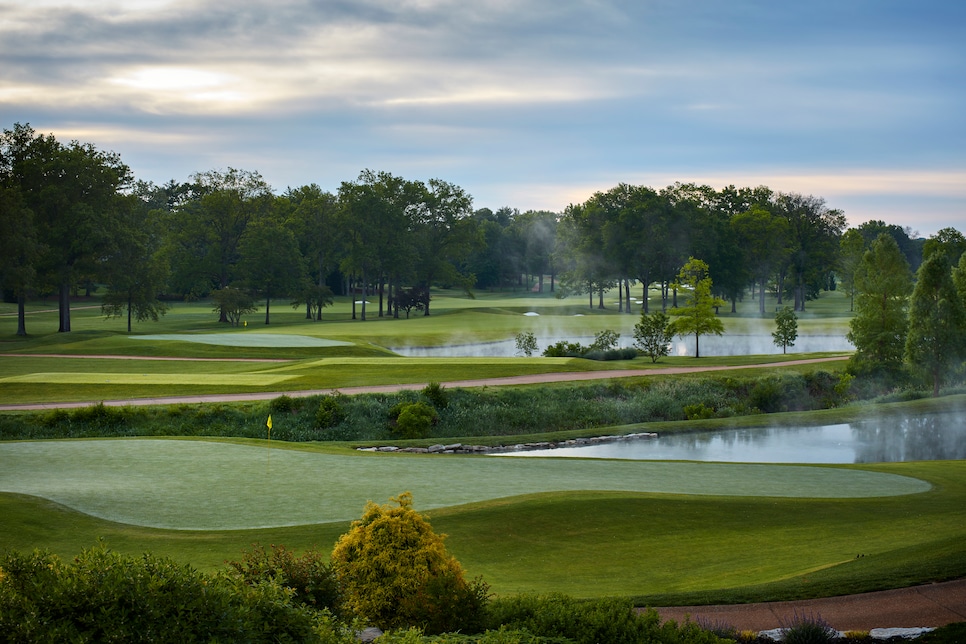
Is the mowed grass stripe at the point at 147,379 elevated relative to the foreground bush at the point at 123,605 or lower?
lower

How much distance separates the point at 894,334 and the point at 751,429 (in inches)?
670

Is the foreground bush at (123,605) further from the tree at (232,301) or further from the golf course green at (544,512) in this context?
the tree at (232,301)

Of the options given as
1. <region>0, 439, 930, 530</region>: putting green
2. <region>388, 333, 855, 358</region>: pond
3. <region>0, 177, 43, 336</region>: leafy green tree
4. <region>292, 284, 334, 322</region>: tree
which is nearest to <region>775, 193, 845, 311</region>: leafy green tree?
<region>388, 333, 855, 358</region>: pond

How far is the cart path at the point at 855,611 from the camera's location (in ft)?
30.4

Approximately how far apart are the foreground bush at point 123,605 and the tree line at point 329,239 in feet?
176

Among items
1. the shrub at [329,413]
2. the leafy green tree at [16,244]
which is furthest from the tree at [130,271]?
the shrub at [329,413]

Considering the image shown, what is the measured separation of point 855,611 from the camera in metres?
9.66

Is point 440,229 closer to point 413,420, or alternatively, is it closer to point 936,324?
point 936,324

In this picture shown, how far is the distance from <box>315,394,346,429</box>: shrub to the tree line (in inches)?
1289

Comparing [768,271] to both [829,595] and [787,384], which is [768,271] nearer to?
[787,384]

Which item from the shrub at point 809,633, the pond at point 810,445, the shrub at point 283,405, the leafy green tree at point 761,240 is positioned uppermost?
the leafy green tree at point 761,240

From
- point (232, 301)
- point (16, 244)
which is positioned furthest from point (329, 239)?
point (16, 244)

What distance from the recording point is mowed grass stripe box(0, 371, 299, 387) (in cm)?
3434

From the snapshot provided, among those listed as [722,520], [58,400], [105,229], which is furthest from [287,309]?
[722,520]
